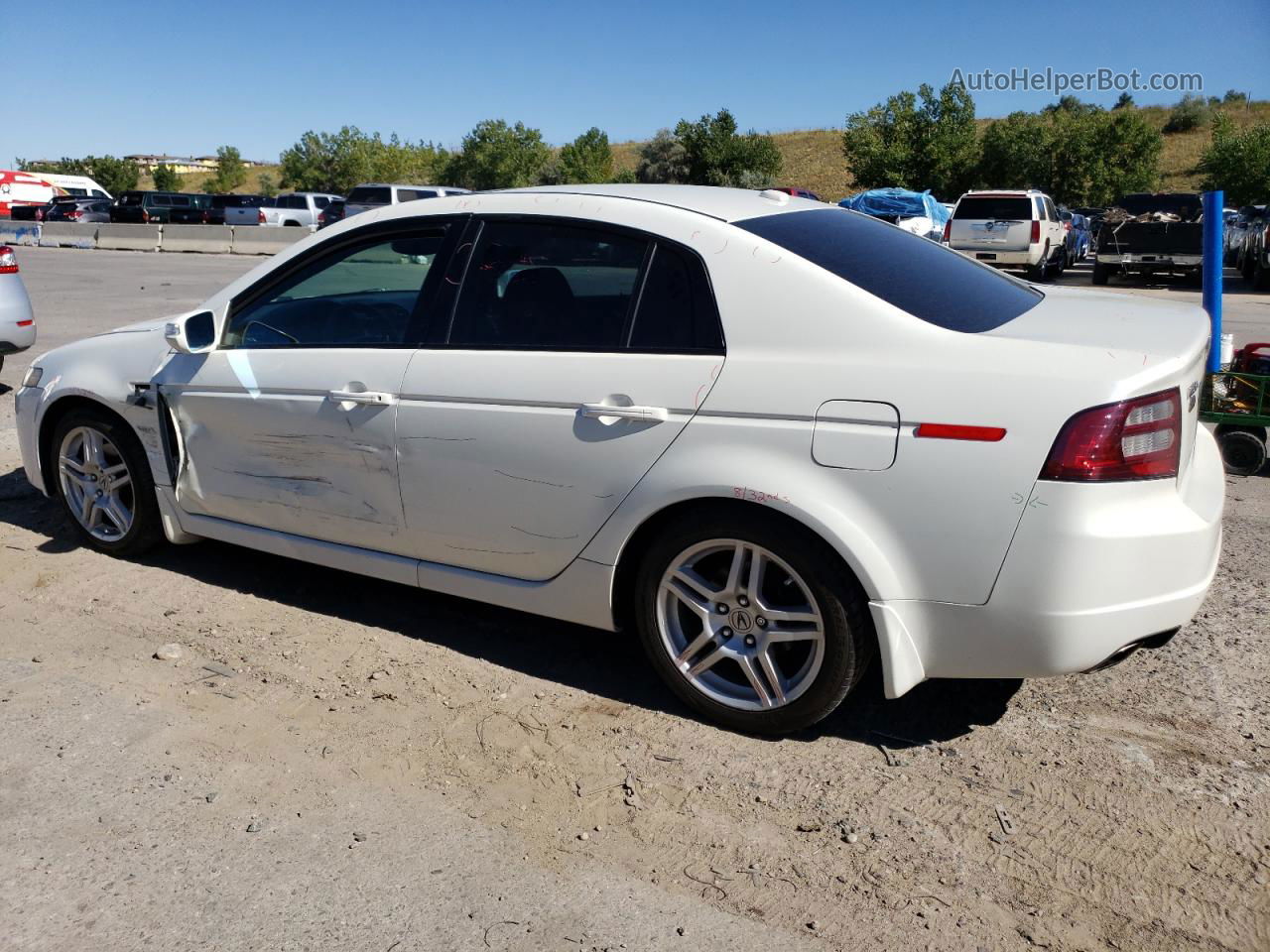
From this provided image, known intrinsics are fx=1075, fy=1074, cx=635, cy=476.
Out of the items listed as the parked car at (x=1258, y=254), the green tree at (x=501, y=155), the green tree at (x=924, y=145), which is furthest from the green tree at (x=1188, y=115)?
the parked car at (x=1258, y=254)

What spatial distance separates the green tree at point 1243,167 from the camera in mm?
43688

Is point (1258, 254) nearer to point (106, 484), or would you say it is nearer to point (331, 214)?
point (106, 484)

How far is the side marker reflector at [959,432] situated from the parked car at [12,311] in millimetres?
9117

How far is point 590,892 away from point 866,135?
5524 centimetres

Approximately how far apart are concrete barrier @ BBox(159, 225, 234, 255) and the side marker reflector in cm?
3122

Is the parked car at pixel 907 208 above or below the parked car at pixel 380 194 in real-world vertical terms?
below

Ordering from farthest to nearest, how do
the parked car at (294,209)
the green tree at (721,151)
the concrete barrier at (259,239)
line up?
the green tree at (721,151) < the parked car at (294,209) < the concrete barrier at (259,239)

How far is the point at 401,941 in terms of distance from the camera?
2.55 m

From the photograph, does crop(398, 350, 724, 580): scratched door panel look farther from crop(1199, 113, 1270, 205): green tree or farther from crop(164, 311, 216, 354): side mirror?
crop(1199, 113, 1270, 205): green tree

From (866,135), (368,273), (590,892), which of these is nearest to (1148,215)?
(368,273)

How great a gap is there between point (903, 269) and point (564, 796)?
201 cm

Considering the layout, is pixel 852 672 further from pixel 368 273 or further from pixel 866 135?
pixel 866 135

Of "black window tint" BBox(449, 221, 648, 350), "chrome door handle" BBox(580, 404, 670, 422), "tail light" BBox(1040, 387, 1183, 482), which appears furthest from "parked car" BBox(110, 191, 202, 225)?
"tail light" BBox(1040, 387, 1183, 482)

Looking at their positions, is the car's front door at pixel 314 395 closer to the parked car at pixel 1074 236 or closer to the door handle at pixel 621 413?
the door handle at pixel 621 413
